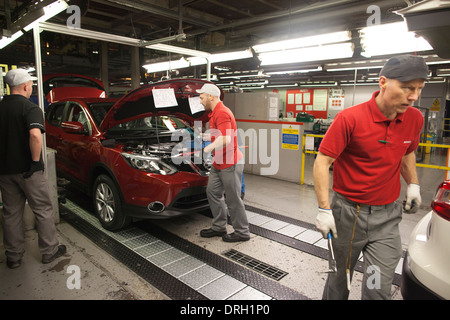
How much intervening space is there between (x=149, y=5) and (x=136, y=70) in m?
5.07

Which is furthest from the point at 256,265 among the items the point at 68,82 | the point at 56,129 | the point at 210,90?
the point at 68,82

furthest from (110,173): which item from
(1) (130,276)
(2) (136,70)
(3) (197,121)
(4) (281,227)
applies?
(2) (136,70)

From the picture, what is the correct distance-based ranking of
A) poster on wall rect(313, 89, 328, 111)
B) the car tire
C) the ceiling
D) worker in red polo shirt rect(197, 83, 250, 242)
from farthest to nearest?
1. poster on wall rect(313, 89, 328, 111)
2. the ceiling
3. the car tire
4. worker in red polo shirt rect(197, 83, 250, 242)

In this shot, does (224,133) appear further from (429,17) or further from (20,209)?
(20,209)

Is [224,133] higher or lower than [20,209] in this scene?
higher

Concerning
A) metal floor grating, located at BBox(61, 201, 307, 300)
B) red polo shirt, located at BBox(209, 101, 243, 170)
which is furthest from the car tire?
red polo shirt, located at BBox(209, 101, 243, 170)

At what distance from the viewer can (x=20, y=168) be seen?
2.70 m

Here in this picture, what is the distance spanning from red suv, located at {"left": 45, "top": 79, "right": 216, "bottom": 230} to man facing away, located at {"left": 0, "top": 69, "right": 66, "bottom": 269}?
0.77 m

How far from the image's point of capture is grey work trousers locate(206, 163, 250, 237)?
3.21m

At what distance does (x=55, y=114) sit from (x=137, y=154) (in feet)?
8.81

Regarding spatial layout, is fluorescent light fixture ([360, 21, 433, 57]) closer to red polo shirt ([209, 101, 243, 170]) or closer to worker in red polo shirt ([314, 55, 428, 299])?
red polo shirt ([209, 101, 243, 170])

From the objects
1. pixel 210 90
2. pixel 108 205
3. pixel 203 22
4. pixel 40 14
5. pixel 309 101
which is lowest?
pixel 108 205

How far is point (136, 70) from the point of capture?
9.81 meters

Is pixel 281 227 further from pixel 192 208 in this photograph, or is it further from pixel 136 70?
pixel 136 70
